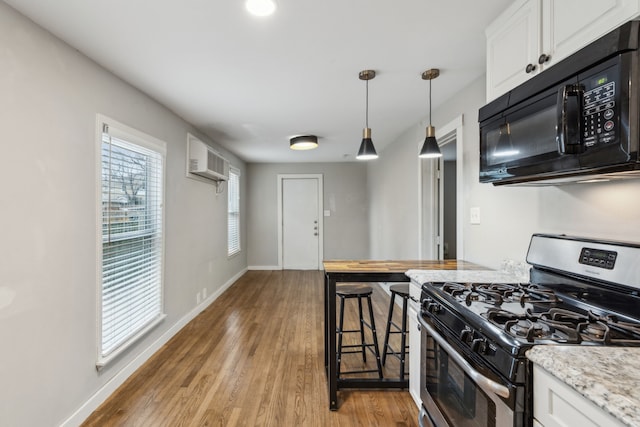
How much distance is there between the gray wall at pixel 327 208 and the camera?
665 cm

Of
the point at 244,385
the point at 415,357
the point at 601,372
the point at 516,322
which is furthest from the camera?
the point at 244,385

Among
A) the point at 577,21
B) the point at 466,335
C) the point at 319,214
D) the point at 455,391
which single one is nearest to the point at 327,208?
the point at 319,214

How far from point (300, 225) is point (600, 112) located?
5.92m

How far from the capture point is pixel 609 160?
93 centimetres

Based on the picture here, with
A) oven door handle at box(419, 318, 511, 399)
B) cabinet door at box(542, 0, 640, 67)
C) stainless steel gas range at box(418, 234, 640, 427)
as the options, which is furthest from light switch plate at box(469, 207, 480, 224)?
cabinet door at box(542, 0, 640, 67)

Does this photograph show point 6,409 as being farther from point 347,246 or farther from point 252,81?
point 347,246

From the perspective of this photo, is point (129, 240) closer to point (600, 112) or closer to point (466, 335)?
point (466, 335)

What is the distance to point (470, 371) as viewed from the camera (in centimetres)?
113

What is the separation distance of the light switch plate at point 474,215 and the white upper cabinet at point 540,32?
0.93m

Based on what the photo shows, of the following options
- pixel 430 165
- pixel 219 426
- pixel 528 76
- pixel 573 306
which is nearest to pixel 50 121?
pixel 219 426

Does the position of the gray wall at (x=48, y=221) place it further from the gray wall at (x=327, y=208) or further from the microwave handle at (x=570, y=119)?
the gray wall at (x=327, y=208)

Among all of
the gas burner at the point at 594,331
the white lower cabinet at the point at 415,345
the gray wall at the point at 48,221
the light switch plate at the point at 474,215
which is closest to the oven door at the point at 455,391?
the white lower cabinet at the point at 415,345

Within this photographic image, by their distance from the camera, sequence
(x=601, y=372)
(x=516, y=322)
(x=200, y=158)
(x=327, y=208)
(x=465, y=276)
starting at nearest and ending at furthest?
(x=601, y=372) → (x=516, y=322) → (x=465, y=276) → (x=200, y=158) → (x=327, y=208)

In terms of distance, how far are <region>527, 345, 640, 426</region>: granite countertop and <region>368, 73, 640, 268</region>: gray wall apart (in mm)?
608
